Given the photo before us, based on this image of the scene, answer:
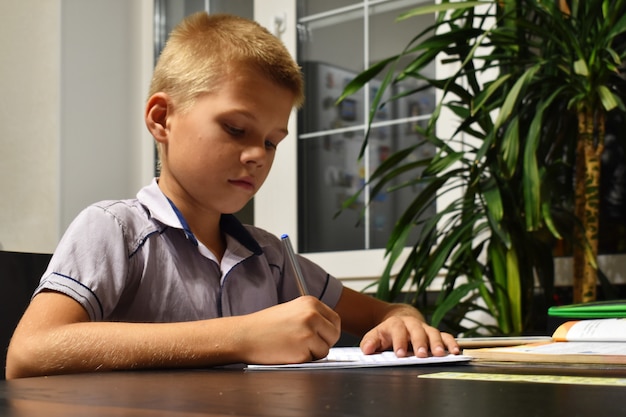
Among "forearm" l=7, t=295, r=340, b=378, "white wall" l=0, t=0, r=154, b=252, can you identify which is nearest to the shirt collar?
"forearm" l=7, t=295, r=340, b=378

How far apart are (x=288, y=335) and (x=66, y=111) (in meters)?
2.59

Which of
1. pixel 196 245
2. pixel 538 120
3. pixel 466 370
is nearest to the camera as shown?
pixel 466 370

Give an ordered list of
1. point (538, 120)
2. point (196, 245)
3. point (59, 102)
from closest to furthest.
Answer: point (196, 245)
point (538, 120)
point (59, 102)

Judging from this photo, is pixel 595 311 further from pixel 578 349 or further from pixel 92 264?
pixel 92 264

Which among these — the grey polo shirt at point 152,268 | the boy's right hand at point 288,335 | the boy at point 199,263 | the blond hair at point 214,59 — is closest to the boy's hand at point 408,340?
the boy at point 199,263

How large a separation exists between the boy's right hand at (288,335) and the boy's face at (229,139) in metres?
0.33

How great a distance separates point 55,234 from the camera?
310cm

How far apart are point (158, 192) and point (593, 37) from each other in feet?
3.58

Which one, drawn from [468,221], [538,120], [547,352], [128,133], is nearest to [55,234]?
[128,133]

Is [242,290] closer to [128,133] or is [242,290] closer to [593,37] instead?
[593,37]

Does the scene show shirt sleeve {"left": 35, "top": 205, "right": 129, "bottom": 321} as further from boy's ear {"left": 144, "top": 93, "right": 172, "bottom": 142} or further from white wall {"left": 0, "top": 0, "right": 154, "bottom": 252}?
white wall {"left": 0, "top": 0, "right": 154, "bottom": 252}

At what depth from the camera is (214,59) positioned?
43.2 inches

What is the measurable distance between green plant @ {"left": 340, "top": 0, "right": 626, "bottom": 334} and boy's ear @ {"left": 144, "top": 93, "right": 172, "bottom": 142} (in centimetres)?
76

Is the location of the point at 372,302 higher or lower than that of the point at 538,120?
lower
